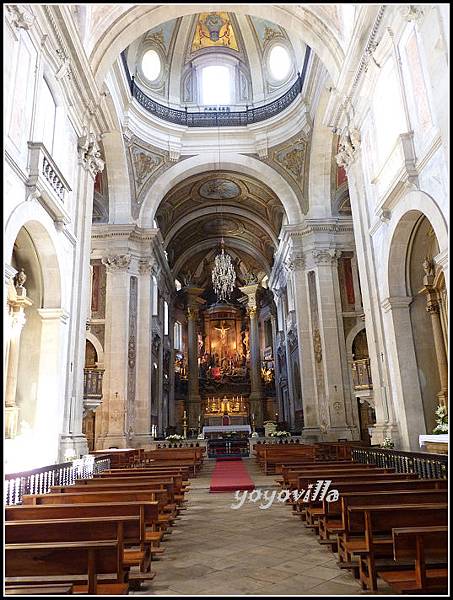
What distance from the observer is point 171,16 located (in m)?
11.6

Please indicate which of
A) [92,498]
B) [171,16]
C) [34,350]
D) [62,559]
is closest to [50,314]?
[34,350]

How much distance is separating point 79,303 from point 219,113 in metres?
12.8

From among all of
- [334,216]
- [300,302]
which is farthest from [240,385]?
[334,216]

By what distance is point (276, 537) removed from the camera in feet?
18.1

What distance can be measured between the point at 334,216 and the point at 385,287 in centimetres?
924

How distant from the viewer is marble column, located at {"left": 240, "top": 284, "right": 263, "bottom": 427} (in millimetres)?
28913

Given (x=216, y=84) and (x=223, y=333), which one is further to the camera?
(x=223, y=333)

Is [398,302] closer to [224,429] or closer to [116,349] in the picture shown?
[116,349]

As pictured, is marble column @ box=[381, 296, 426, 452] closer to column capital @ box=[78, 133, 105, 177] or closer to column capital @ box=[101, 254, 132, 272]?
column capital @ box=[78, 133, 105, 177]

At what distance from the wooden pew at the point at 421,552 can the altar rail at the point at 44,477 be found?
416 centimetres

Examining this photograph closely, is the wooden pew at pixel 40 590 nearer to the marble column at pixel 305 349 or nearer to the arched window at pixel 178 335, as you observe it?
the marble column at pixel 305 349

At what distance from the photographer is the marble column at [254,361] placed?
28913 mm

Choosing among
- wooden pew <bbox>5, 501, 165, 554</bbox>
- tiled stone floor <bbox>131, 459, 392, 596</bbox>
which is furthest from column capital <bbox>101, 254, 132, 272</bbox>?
wooden pew <bbox>5, 501, 165, 554</bbox>

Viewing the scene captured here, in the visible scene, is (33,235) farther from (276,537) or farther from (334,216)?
(334,216)
